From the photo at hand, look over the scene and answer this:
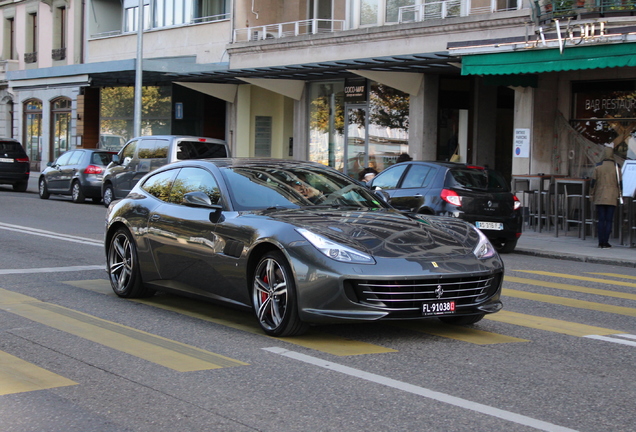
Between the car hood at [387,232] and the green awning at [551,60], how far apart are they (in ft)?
35.4

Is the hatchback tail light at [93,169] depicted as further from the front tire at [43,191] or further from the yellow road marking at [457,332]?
the yellow road marking at [457,332]

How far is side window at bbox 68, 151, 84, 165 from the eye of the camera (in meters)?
26.2

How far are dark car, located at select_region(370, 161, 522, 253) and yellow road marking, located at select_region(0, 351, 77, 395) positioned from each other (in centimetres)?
951

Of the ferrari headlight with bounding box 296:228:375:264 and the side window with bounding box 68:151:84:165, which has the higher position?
the side window with bounding box 68:151:84:165

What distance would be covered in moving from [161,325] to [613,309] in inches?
182

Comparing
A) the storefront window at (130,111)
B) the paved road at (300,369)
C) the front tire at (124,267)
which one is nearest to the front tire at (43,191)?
→ the storefront window at (130,111)

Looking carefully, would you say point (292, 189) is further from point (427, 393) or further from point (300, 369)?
point (427, 393)

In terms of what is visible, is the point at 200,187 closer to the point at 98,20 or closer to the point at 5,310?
the point at 5,310

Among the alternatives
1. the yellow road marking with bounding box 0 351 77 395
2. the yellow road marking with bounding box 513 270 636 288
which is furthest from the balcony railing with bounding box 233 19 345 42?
the yellow road marking with bounding box 0 351 77 395

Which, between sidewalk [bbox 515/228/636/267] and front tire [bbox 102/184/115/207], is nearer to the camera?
sidewalk [bbox 515/228/636/267]

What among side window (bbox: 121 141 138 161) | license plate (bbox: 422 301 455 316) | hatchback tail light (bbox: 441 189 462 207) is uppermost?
side window (bbox: 121 141 138 161)

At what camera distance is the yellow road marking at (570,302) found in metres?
8.66

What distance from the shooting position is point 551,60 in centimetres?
1784

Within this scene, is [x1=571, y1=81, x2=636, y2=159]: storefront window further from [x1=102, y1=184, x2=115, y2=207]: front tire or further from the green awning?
[x1=102, y1=184, x2=115, y2=207]: front tire
